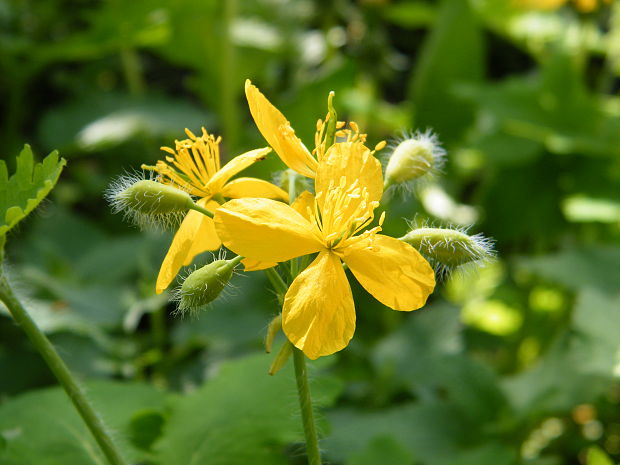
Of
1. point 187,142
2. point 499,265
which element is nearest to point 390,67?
point 499,265

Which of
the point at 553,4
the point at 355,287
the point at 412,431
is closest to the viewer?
the point at 412,431

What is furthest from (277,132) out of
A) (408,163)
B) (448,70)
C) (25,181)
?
(448,70)

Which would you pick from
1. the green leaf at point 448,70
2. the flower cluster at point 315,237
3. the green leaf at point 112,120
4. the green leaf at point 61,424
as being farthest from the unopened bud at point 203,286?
the green leaf at point 448,70

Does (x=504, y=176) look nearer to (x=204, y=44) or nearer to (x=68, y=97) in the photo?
(x=204, y=44)

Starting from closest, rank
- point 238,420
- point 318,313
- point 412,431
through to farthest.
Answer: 1. point 318,313
2. point 238,420
3. point 412,431

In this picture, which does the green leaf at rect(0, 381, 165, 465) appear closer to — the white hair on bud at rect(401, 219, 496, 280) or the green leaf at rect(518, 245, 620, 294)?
the white hair on bud at rect(401, 219, 496, 280)

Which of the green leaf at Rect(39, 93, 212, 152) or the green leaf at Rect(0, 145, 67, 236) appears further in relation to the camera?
the green leaf at Rect(39, 93, 212, 152)

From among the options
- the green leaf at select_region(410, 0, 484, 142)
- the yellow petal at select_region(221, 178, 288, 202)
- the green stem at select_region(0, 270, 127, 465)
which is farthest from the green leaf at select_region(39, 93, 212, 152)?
the green stem at select_region(0, 270, 127, 465)

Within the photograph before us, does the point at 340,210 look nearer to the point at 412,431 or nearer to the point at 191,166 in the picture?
the point at 191,166
